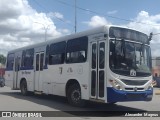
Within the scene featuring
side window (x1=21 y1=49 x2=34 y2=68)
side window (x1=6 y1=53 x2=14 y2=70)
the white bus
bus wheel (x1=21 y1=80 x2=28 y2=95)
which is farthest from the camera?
side window (x1=6 y1=53 x2=14 y2=70)

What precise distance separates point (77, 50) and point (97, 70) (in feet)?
6.47

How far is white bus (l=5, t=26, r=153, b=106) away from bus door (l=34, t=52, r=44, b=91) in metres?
1.60

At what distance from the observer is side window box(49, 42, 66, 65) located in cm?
1579

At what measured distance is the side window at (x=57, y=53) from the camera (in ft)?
51.8

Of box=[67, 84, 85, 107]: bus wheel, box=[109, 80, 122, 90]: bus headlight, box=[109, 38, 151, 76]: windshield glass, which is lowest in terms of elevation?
box=[67, 84, 85, 107]: bus wheel

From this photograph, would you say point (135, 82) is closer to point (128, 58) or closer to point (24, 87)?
point (128, 58)

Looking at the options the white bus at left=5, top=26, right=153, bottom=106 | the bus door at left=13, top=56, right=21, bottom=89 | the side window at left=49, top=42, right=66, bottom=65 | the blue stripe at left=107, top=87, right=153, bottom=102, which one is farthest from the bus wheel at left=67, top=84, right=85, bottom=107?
the bus door at left=13, top=56, right=21, bottom=89

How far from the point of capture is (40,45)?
18.7 meters

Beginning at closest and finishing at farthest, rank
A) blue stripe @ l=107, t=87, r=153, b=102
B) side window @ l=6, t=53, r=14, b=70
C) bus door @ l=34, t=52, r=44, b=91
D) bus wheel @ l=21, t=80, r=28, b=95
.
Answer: blue stripe @ l=107, t=87, r=153, b=102 → bus door @ l=34, t=52, r=44, b=91 → bus wheel @ l=21, t=80, r=28, b=95 → side window @ l=6, t=53, r=14, b=70

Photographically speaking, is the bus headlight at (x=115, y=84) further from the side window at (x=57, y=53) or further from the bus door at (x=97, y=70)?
the side window at (x=57, y=53)

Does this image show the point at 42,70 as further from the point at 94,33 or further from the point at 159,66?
the point at 159,66

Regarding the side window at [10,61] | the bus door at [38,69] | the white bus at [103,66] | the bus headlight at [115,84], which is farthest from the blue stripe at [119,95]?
the side window at [10,61]

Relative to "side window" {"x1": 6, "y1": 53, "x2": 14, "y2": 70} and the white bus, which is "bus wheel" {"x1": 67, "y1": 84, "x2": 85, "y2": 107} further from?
"side window" {"x1": 6, "y1": 53, "x2": 14, "y2": 70}

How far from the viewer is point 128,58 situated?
493 inches
